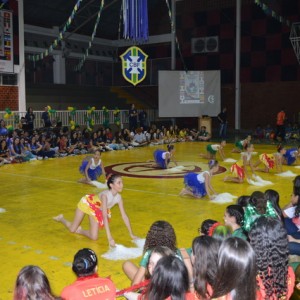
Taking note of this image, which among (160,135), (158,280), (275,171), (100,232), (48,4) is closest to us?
(158,280)

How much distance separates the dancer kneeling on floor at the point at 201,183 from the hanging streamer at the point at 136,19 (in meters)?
3.49

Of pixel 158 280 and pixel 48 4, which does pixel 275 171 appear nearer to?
pixel 158 280

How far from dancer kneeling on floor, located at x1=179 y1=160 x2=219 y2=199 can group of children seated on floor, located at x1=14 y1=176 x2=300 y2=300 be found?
14.0 ft

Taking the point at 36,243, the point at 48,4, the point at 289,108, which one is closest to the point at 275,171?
the point at 36,243

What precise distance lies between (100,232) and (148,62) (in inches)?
828

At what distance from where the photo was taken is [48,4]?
71.7ft

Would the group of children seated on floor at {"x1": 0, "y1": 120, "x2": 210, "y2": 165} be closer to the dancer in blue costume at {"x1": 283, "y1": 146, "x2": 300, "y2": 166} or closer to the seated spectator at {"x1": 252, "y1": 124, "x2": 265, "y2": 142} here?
the seated spectator at {"x1": 252, "y1": 124, "x2": 265, "y2": 142}

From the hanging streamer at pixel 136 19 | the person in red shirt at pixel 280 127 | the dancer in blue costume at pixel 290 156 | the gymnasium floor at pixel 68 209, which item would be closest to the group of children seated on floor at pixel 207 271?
the gymnasium floor at pixel 68 209

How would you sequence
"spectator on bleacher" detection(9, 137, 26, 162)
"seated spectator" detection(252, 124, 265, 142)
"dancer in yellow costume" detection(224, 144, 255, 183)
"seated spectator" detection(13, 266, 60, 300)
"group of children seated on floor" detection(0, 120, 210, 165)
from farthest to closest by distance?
"seated spectator" detection(252, 124, 265, 142) → "group of children seated on floor" detection(0, 120, 210, 165) → "spectator on bleacher" detection(9, 137, 26, 162) → "dancer in yellow costume" detection(224, 144, 255, 183) → "seated spectator" detection(13, 266, 60, 300)

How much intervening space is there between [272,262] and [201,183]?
5546mm

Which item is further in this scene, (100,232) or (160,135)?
(160,135)

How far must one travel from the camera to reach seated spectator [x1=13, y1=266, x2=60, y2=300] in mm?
2486

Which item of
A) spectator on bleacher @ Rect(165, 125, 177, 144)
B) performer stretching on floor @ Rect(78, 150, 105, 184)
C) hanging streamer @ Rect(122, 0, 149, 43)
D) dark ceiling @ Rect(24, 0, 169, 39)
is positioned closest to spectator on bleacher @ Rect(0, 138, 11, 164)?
performer stretching on floor @ Rect(78, 150, 105, 184)

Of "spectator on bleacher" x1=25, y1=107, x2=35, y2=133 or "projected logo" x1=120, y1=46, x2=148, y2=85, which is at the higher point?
"projected logo" x1=120, y1=46, x2=148, y2=85
